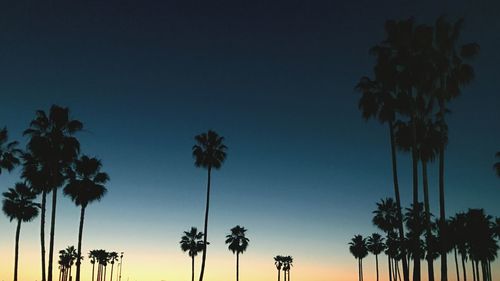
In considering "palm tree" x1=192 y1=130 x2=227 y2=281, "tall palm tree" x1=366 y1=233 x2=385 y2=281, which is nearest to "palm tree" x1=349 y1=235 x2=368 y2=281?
"tall palm tree" x1=366 y1=233 x2=385 y2=281

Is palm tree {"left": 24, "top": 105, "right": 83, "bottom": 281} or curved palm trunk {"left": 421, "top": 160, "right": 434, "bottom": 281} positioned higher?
palm tree {"left": 24, "top": 105, "right": 83, "bottom": 281}

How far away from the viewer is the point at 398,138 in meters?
31.4

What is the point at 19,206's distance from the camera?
48062 millimetres

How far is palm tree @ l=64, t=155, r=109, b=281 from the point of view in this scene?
43.4m

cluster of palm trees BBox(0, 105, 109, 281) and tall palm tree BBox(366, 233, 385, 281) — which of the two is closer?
cluster of palm trees BBox(0, 105, 109, 281)

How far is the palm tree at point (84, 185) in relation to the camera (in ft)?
142

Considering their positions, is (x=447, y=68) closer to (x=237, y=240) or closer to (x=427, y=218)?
(x=427, y=218)

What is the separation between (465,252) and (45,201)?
63012 mm

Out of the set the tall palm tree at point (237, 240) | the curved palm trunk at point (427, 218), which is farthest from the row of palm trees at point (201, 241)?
the curved palm trunk at point (427, 218)

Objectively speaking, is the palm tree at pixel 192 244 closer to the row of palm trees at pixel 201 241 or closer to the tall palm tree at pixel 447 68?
the row of palm trees at pixel 201 241

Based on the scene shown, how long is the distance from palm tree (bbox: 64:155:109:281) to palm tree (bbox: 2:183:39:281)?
7229 mm

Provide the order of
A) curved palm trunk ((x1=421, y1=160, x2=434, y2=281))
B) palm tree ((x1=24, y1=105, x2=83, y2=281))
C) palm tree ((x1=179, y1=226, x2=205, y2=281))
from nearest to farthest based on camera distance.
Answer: curved palm trunk ((x1=421, y1=160, x2=434, y2=281))
palm tree ((x1=24, y1=105, x2=83, y2=281))
palm tree ((x1=179, y1=226, x2=205, y2=281))

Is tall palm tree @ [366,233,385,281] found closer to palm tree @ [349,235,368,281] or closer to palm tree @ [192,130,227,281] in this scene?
palm tree @ [349,235,368,281]

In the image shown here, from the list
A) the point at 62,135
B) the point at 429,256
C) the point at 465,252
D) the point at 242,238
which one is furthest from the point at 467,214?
the point at 62,135
